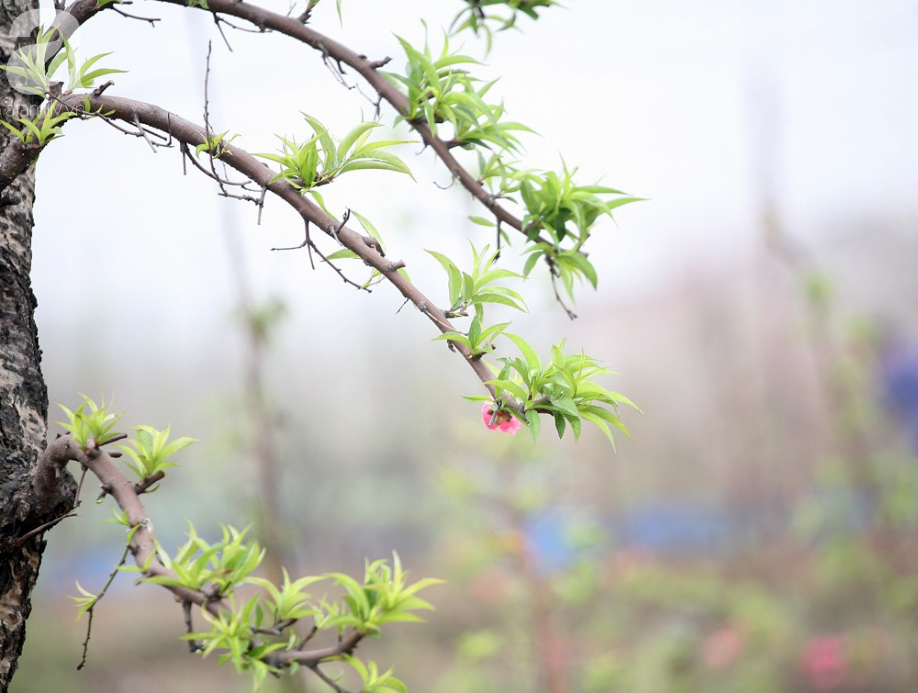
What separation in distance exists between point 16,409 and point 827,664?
2.10 metres

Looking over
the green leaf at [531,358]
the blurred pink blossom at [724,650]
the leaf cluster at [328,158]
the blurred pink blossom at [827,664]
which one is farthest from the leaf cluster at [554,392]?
the blurred pink blossom at [724,650]

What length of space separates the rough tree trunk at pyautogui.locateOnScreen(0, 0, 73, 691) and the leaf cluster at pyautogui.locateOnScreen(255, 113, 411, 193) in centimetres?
19

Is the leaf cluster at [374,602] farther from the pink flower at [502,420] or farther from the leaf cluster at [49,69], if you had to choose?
the leaf cluster at [49,69]

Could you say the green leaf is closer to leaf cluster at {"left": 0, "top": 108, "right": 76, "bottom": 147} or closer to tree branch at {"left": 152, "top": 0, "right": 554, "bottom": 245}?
tree branch at {"left": 152, "top": 0, "right": 554, "bottom": 245}

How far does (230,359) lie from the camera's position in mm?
2596

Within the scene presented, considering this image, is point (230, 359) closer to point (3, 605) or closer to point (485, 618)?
point (485, 618)

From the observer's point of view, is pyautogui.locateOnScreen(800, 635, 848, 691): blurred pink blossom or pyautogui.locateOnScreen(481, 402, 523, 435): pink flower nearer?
pyautogui.locateOnScreen(481, 402, 523, 435): pink flower

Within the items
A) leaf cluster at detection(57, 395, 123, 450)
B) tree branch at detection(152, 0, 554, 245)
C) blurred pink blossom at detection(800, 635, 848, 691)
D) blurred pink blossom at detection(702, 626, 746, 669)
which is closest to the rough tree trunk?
leaf cluster at detection(57, 395, 123, 450)

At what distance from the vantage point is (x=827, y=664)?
2055mm

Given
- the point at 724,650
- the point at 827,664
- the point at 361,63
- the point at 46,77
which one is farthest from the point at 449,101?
the point at 724,650

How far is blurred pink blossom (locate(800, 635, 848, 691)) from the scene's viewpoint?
2061 millimetres

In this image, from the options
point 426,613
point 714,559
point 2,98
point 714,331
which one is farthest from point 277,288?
point 714,559

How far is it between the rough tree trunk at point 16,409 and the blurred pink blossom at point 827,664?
6.73ft

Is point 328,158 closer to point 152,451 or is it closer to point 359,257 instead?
point 359,257
